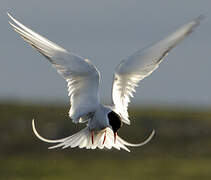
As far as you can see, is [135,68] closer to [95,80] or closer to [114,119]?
[95,80]

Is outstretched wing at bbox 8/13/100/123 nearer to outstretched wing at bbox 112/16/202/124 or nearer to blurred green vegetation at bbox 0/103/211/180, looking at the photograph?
outstretched wing at bbox 112/16/202/124

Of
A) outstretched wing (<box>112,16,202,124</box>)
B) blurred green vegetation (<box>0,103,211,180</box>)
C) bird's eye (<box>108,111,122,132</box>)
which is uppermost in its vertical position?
outstretched wing (<box>112,16,202,124</box>)

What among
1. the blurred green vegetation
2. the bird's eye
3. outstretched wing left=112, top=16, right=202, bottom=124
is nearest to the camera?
the bird's eye

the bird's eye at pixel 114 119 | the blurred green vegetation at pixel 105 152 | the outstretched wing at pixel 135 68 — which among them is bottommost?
the blurred green vegetation at pixel 105 152

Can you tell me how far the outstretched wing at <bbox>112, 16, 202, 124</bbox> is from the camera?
12188 millimetres

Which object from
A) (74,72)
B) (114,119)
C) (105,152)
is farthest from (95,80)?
(105,152)

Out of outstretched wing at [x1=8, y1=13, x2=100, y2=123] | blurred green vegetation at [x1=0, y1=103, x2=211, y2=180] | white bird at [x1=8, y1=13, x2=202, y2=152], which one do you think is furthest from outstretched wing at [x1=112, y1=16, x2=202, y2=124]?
blurred green vegetation at [x1=0, y1=103, x2=211, y2=180]

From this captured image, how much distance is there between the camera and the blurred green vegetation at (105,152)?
2723 cm

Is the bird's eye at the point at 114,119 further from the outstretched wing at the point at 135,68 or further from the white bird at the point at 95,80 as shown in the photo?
the outstretched wing at the point at 135,68

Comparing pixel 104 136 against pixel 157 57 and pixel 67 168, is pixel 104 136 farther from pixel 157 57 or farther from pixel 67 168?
pixel 67 168

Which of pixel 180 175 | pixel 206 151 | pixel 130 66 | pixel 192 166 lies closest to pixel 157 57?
pixel 130 66

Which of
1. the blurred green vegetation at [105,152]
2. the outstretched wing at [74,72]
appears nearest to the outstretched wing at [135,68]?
the outstretched wing at [74,72]

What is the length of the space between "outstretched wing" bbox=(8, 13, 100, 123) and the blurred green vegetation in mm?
12528

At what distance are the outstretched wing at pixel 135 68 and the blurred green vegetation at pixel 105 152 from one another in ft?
41.0
